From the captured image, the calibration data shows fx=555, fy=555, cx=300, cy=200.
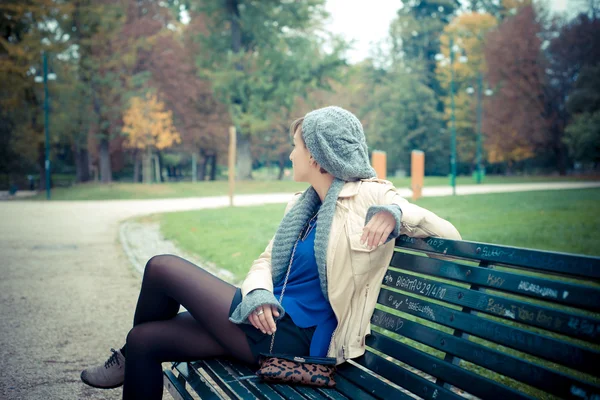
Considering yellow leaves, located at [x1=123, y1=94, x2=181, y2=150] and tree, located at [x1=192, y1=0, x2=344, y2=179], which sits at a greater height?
tree, located at [x1=192, y1=0, x2=344, y2=179]

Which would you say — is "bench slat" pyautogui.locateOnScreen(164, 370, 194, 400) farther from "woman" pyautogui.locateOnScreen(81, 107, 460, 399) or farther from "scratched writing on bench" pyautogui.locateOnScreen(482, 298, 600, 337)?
"scratched writing on bench" pyautogui.locateOnScreen(482, 298, 600, 337)

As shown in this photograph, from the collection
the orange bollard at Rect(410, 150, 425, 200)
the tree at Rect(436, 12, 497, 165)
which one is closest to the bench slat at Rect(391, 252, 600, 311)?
the orange bollard at Rect(410, 150, 425, 200)

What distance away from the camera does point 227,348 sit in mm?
2576

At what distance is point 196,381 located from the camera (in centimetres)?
263

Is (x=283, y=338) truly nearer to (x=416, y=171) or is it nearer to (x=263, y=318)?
(x=263, y=318)

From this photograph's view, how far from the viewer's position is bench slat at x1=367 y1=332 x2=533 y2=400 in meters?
1.87

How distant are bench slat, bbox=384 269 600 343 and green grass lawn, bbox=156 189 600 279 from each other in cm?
451

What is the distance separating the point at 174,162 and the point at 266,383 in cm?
5121

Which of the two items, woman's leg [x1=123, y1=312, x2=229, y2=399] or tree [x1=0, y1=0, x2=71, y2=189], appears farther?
tree [x1=0, y1=0, x2=71, y2=189]

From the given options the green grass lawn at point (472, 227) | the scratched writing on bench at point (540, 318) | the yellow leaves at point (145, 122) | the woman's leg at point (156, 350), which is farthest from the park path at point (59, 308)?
the yellow leaves at point (145, 122)

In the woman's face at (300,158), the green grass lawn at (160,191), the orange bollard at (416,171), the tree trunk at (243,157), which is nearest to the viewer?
the woman's face at (300,158)

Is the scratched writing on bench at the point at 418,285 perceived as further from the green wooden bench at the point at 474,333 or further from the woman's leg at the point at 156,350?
the woman's leg at the point at 156,350

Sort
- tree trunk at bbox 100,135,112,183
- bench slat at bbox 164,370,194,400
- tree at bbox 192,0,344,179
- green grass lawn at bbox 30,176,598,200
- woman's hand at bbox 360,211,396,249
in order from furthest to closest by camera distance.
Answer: tree trunk at bbox 100,135,112,183 → tree at bbox 192,0,344,179 → green grass lawn at bbox 30,176,598,200 → bench slat at bbox 164,370,194,400 → woman's hand at bbox 360,211,396,249

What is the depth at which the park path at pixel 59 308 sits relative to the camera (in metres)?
3.71
